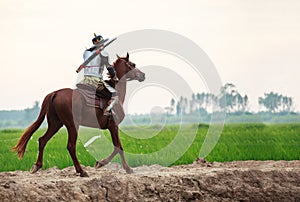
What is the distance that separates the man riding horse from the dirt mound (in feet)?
3.12

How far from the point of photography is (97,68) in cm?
776

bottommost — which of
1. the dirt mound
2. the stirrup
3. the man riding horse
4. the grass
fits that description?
the dirt mound

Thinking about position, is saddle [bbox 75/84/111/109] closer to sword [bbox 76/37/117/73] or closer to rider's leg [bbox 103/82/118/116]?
rider's leg [bbox 103/82/118/116]

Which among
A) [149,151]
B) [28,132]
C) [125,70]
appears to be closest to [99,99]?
[125,70]

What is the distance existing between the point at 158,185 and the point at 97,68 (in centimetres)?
160

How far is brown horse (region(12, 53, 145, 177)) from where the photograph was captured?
754 cm

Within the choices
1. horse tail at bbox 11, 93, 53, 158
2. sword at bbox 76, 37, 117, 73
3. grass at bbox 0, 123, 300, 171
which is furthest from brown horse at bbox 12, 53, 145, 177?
grass at bbox 0, 123, 300, 171

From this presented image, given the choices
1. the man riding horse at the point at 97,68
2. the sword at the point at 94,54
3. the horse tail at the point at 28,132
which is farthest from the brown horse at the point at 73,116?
the sword at the point at 94,54

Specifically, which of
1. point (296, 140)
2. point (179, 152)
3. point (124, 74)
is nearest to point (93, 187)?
point (124, 74)

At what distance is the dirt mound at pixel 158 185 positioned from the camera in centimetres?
696

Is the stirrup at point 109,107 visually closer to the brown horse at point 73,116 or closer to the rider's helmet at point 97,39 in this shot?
the brown horse at point 73,116

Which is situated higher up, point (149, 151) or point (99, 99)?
point (99, 99)

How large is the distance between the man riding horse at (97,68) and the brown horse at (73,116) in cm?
18

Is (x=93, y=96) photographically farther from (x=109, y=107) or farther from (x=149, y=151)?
(x=149, y=151)
